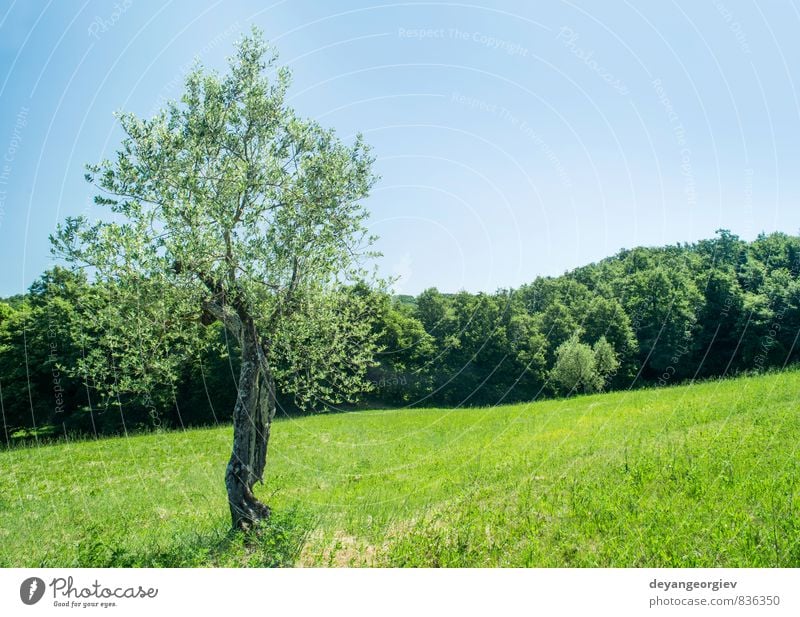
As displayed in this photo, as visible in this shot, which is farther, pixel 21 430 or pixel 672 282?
pixel 672 282

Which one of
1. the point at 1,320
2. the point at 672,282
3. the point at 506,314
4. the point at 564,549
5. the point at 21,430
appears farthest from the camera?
the point at 506,314

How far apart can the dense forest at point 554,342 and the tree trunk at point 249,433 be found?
18.4 m

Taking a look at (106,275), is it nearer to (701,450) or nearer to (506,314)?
(701,450)

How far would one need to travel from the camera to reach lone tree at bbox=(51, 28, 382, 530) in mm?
8492

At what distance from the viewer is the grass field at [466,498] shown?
7.05 meters

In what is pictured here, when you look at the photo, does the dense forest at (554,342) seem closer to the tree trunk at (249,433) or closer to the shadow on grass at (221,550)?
the tree trunk at (249,433)

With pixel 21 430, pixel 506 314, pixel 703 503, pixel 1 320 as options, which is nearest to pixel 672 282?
pixel 506 314

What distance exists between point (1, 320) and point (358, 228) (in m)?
43.4

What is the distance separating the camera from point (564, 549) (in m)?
7.03
